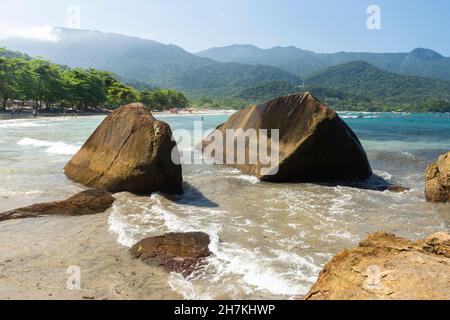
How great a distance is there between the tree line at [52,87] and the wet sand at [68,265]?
2279 inches

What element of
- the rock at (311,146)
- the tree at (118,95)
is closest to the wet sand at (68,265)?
the rock at (311,146)

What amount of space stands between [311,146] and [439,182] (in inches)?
142

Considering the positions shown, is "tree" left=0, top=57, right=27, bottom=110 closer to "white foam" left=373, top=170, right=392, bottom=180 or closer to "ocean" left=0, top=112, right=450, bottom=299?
"ocean" left=0, top=112, right=450, bottom=299

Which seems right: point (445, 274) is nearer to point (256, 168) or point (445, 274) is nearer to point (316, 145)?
point (316, 145)

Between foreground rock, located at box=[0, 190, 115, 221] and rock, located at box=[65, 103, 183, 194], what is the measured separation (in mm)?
1233

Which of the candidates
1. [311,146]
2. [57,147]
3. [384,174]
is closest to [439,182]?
[311,146]

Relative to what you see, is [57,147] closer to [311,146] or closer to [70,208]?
[70,208]

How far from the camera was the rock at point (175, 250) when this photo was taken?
558cm

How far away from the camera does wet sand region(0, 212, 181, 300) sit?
4.78 metres

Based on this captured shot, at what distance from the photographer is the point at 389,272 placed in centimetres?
336

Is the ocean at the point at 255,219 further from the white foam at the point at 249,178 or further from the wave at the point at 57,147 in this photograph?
the wave at the point at 57,147

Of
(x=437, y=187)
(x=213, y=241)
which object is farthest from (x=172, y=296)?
(x=437, y=187)
